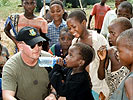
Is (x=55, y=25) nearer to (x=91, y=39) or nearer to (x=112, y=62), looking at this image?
(x=91, y=39)

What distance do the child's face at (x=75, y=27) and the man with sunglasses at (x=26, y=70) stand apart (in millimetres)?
511

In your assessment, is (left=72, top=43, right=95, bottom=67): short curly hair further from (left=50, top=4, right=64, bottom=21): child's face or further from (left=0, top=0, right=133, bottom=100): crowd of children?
(left=50, top=4, right=64, bottom=21): child's face

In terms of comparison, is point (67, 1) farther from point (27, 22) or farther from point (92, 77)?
point (92, 77)

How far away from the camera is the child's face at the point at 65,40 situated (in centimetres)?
315

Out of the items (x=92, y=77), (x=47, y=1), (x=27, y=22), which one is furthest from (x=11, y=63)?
(x=47, y=1)

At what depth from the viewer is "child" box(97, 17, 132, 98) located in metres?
2.38

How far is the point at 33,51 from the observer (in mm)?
2426

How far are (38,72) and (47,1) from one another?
6.30 m

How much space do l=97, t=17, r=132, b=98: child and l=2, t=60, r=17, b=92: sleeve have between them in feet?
2.93

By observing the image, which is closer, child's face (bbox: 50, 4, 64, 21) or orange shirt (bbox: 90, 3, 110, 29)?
child's face (bbox: 50, 4, 64, 21)

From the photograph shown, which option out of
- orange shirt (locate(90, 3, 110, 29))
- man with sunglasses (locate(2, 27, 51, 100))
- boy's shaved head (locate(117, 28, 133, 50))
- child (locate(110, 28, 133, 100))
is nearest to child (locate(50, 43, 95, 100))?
man with sunglasses (locate(2, 27, 51, 100))

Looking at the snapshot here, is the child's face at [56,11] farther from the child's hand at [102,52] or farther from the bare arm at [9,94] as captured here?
the bare arm at [9,94]

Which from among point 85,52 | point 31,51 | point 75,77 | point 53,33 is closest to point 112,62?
point 85,52

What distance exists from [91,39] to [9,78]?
1.03m
